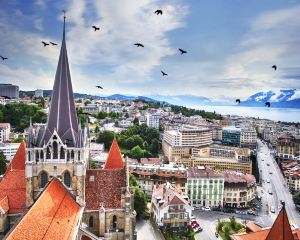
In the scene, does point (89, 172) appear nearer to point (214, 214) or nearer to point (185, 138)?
point (214, 214)

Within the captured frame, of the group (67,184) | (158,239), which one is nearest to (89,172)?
(67,184)

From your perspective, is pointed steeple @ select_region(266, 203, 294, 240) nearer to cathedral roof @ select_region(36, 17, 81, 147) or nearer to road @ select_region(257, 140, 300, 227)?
cathedral roof @ select_region(36, 17, 81, 147)

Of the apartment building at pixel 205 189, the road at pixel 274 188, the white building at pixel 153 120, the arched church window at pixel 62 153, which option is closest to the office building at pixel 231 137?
the road at pixel 274 188

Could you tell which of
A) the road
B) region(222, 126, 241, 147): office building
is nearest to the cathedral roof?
the road

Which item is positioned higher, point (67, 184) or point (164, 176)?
point (67, 184)

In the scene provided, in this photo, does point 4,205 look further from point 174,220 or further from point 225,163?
point 225,163

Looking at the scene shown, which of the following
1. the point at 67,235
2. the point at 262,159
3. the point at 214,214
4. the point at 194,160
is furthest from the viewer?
the point at 262,159

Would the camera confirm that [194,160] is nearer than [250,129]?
Yes
